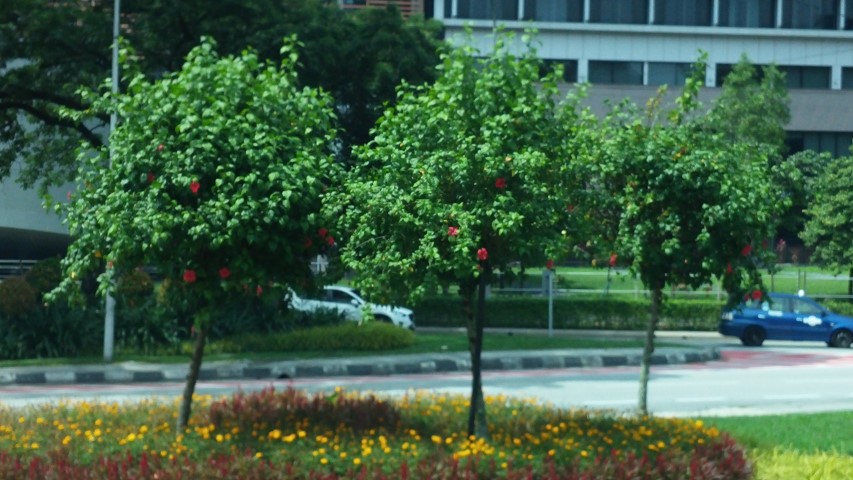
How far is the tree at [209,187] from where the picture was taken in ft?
31.2

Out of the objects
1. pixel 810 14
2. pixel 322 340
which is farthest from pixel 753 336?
pixel 810 14

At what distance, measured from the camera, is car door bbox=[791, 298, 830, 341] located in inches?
1228

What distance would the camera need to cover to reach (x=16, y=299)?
22.1m

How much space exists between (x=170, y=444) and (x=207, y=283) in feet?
4.20

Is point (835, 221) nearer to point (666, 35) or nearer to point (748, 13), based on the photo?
point (666, 35)

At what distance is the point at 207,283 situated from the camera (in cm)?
984

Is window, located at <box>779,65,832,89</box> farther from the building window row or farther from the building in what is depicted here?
the building window row

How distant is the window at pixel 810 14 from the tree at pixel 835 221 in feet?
48.9

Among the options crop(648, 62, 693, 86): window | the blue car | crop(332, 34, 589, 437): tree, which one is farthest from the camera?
crop(648, 62, 693, 86): window

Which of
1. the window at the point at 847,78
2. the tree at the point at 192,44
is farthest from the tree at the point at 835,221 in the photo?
the tree at the point at 192,44

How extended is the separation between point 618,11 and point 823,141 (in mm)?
11845

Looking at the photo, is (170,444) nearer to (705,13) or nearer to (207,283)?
(207,283)

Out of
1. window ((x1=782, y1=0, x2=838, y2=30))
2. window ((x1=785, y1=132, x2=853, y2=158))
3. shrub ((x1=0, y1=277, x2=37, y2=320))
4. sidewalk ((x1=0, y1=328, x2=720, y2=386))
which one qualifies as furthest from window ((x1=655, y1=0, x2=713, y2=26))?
shrub ((x1=0, y1=277, x2=37, y2=320))

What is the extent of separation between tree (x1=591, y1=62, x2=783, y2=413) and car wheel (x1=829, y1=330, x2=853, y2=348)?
786 inches
